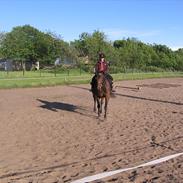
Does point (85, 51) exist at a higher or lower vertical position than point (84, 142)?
higher

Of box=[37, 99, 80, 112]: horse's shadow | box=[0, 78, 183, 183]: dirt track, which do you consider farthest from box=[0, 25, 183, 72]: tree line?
box=[0, 78, 183, 183]: dirt track

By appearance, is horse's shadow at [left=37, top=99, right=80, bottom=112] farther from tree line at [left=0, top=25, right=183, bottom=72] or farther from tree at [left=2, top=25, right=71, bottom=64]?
tree at [left=2, top=25, right=71, bottom=64]

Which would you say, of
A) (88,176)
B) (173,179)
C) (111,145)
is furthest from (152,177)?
(111,145)

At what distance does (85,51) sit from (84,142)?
5683 cm

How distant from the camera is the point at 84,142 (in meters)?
10.5

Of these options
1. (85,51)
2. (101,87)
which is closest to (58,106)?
(101,87)

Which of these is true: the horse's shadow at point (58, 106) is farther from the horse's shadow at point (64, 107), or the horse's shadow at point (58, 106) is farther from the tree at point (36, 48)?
the tree at point (36, 48)

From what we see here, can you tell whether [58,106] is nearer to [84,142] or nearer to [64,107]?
[64,107]

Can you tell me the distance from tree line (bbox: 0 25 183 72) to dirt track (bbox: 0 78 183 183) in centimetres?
4077

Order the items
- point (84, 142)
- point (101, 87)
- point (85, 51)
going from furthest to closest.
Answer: point (85, 51)
point (101, 87)
point (84, 142)

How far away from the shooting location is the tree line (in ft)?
205

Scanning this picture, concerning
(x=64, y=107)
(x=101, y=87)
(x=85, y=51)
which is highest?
(x=85, y=51)

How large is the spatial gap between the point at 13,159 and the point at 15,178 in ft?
4.96

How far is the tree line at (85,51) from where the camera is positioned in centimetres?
6253
